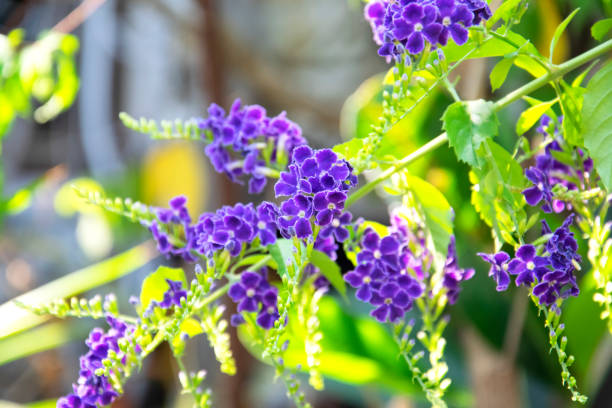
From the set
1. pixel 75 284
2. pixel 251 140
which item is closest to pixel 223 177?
pixel 75 284

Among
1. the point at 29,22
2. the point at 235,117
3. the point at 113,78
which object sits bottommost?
the point at 235,117

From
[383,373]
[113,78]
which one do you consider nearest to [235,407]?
[383,373]

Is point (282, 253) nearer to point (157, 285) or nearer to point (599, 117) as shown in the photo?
point (157, 285)

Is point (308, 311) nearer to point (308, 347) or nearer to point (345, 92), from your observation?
point (308, 347)

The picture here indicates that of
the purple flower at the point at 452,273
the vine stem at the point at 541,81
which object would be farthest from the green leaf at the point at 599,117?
the purple flower at the point at 452,273

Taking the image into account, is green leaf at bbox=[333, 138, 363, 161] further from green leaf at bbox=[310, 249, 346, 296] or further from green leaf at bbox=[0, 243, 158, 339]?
green leaf at bbox=[0, 243, 158, 339]
